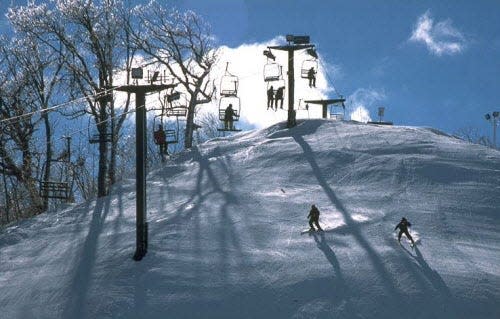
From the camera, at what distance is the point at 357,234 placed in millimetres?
17438

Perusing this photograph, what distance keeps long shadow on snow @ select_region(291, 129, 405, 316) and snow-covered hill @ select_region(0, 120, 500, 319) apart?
0.05 meters

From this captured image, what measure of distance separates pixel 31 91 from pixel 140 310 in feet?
73.1

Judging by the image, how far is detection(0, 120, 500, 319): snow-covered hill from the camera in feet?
45.4

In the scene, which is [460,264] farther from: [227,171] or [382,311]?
[227,171]

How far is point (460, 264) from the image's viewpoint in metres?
15.2

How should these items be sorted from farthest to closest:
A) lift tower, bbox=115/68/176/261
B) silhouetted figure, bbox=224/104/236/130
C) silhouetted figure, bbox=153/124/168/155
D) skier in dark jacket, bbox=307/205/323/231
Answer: silhouetted figure, bbox=224/104/236/130 → silhouetted figure, bbox=153/124/168/155 → skier in dark jacket, bbox=307/205/323/231 → lift tower, bbox=115/68/176/261

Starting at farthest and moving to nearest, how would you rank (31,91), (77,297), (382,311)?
(31,91) → (77,297) → (382,311)

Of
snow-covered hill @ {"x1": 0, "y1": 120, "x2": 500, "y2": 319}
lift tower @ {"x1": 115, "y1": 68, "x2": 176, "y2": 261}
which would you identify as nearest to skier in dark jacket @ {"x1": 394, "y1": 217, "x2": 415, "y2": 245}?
snow-covered hill @ {"x1": 0, "y1": 120, "x2": 500, "y2": 319}

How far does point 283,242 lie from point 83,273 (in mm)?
5243

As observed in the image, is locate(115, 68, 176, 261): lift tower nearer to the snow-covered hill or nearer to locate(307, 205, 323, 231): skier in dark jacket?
the snow-covered hill

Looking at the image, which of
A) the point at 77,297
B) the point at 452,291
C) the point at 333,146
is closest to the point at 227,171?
the point at 333,146

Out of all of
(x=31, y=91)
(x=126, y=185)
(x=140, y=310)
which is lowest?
(x=140, y=310)

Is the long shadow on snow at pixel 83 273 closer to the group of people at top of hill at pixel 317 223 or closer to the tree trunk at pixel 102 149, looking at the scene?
the group of people at top of hill at pixel 317 223

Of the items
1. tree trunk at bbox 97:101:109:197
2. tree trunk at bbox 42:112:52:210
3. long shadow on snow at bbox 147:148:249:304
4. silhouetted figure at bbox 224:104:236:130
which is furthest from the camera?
tree trunk at bbox 42:112:52:210
